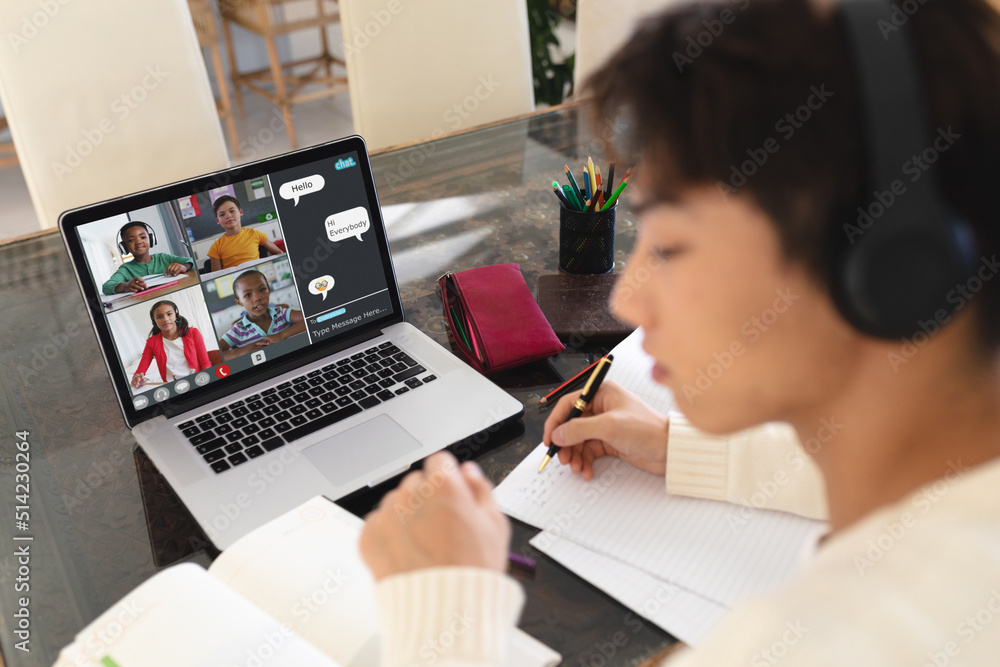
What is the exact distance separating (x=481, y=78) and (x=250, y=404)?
1.25 metres

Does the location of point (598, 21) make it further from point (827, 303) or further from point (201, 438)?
point (827, 303)

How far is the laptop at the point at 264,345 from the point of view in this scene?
0.88 m

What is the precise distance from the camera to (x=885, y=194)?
43cm

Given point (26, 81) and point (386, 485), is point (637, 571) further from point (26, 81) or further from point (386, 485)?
point (26, 81)

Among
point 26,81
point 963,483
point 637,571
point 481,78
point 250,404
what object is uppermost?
point 26,81

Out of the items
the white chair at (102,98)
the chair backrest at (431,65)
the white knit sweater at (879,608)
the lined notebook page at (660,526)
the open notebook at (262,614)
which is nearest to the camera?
the white knit sweater at (879,608)

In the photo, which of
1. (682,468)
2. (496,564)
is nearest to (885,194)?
(496,564)

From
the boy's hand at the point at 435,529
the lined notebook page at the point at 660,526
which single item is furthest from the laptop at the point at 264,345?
the boy's hand at the point at 435,529

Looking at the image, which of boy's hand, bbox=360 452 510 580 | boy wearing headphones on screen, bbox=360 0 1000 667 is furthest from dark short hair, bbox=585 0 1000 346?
boy's hand, bbox=360 452 510 580

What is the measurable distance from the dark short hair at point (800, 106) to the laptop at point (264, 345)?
53 cm

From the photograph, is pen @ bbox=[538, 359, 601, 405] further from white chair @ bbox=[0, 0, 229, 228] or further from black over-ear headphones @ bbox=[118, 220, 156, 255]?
white chair @ bbox=[0, 0, 229, 228]

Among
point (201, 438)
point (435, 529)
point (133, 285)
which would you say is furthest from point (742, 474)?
point (133, 285)

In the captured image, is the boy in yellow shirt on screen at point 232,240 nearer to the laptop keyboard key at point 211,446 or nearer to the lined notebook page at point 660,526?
the laptop keyboard key at point 211,446

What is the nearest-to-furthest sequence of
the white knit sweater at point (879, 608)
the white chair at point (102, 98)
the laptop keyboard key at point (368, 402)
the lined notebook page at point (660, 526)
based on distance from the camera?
1. the white knit sweater at point (879, 608)
2. the lined notebook page at point (660, 526)
3. the laptop keyboard key at point (368, 402)
4. the white chair at point (102, 98)
